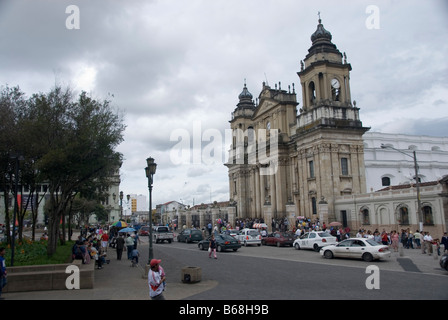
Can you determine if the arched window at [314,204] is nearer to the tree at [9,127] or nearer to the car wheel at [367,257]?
the car wheel at [367,257]

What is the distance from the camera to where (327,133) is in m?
43.7

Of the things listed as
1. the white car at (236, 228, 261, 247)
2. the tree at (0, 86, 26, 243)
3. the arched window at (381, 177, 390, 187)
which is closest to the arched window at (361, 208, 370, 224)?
the white car at (236, 228, 261, 247)

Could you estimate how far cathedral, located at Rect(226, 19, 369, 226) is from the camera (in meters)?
43.5

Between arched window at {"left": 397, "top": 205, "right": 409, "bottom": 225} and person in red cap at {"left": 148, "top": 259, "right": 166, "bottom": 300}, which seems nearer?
person in red cap at {"left": 148, "top": 259, "right": 166, "bottom": 300}

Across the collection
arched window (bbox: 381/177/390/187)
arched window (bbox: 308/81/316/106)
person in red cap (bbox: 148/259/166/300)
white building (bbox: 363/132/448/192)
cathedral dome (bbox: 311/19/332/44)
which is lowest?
person in red cap (bbox: 148/259/166/300)

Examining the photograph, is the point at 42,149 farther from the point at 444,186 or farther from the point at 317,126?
the point at 317,126

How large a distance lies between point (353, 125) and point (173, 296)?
125 feet

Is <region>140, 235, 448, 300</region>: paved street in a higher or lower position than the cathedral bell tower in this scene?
lower

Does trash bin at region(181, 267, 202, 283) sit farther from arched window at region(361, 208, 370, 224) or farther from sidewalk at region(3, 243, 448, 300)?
arched window at region(361, 208, 370, 224)

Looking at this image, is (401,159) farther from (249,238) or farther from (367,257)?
(367,257)

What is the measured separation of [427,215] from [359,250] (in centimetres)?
1389

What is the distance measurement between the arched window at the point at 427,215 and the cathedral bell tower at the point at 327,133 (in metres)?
10.7

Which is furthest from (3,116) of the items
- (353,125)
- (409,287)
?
(353,125)

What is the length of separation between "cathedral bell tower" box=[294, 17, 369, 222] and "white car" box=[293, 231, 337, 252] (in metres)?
13.9
